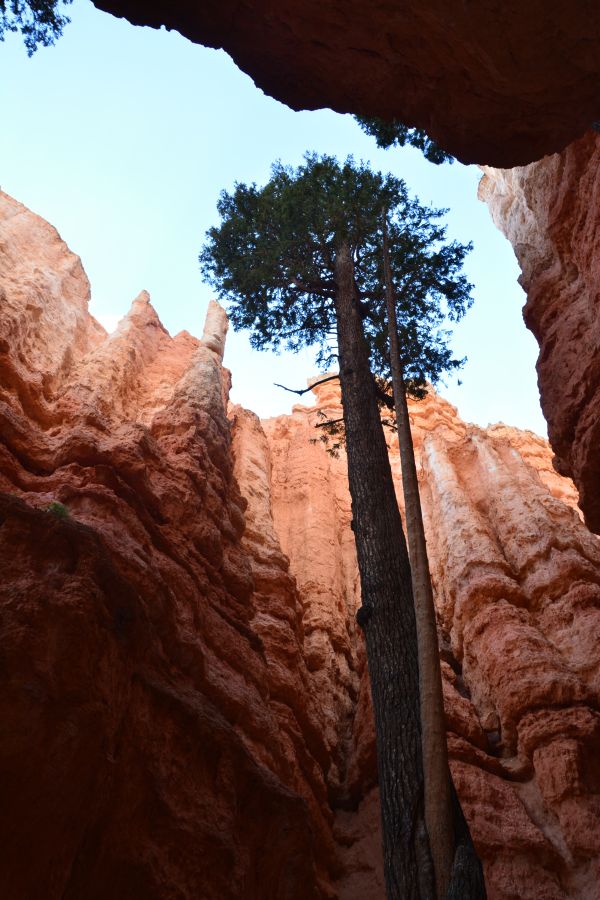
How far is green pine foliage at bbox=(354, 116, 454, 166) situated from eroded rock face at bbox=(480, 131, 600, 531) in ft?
5.50

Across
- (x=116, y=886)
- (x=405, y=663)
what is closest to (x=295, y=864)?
(x=116, y=886)

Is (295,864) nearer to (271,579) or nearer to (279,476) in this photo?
(271,579)

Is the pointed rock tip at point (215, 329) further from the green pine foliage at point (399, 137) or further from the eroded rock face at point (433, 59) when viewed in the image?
the eroded rock face at point (433, 59)

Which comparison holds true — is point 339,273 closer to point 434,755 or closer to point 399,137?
point 399,137

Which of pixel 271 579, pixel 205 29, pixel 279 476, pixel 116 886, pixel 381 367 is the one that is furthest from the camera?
pixel 279 476

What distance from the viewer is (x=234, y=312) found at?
1472 cm

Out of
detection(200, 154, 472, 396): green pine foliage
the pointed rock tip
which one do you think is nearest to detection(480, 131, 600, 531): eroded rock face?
detection(200, 154, 472, 396): green pine foliage

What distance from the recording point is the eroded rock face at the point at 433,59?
7.18 metres

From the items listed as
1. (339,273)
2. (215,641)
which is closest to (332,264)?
(339,273)

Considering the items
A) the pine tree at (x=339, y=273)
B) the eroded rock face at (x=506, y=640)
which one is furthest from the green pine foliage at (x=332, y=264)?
the eroded rock face at (x=506, y=640)

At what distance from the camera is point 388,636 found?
280 inches

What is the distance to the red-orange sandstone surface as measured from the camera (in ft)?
21.7

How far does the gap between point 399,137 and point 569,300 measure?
14.0ft

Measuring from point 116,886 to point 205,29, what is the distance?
922cm
